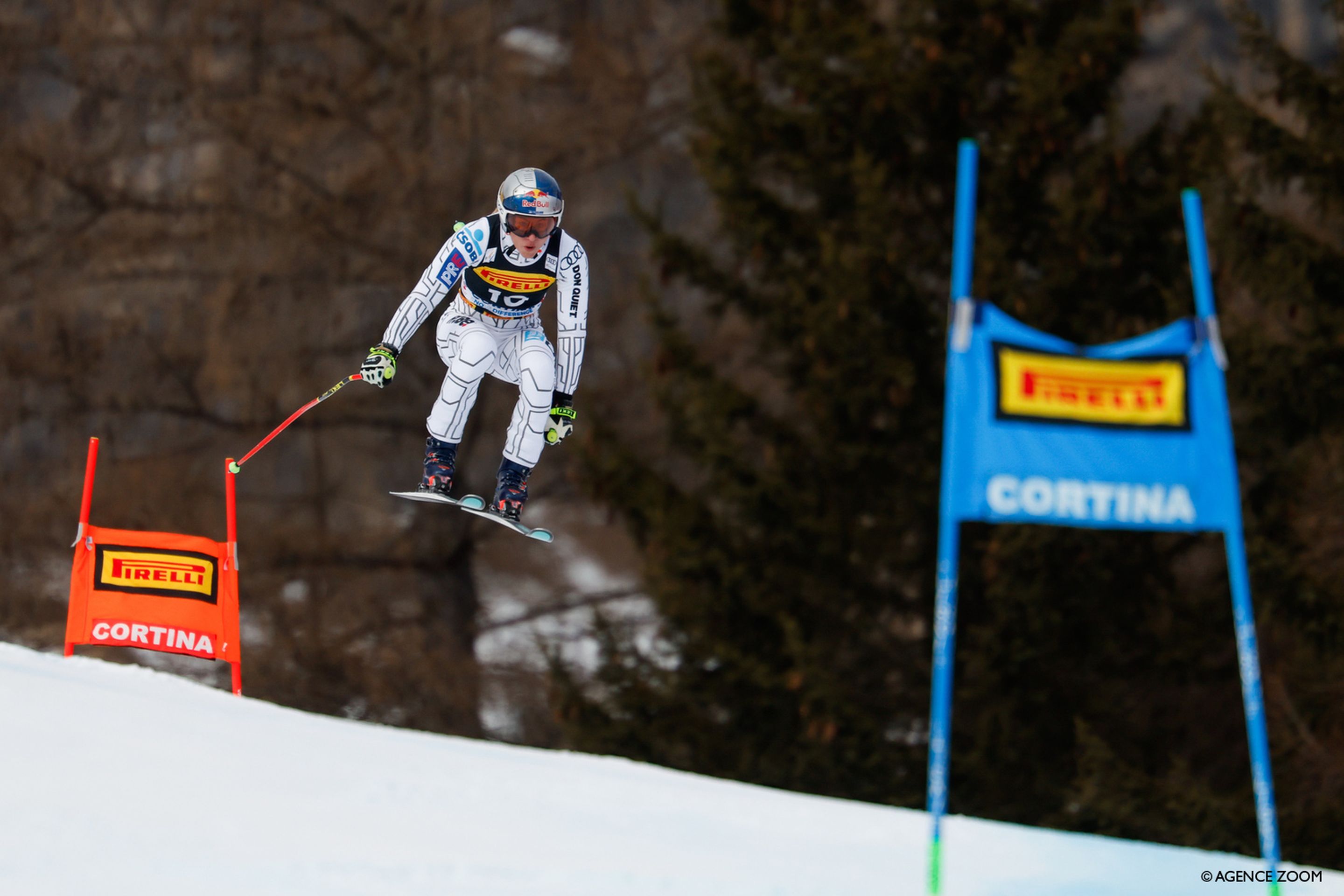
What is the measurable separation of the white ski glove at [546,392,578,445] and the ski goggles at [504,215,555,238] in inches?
24.5

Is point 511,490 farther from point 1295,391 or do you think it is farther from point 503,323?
point 1295,391

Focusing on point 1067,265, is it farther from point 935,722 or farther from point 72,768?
point 72,768

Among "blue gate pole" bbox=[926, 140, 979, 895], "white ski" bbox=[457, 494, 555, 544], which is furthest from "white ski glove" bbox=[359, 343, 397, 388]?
"blue gate pole" bbox=[926, 140, 979, 895]

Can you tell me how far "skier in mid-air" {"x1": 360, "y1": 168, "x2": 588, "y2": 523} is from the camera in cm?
492

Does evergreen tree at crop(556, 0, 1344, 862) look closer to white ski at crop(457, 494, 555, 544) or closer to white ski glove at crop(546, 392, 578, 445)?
white ski glove at crop(546, 392, 578, 445)

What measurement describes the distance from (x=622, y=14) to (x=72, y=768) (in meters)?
12.0

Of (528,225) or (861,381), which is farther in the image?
(861,381)

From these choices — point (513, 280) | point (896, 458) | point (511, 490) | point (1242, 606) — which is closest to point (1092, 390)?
point (1242, 606)

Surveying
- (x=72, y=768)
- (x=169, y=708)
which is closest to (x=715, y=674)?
(x=169, y=708)

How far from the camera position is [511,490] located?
5.27 meters

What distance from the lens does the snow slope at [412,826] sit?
4523 millimetres

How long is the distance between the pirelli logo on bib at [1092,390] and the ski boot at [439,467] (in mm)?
1957

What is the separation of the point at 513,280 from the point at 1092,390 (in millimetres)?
1967

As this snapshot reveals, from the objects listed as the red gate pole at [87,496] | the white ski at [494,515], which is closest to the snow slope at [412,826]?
the red gate pole at [87,496]
